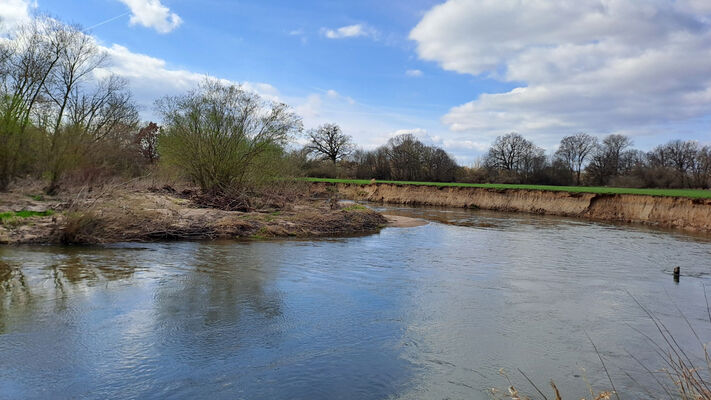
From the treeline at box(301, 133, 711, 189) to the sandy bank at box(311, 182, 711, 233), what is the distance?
1699cm

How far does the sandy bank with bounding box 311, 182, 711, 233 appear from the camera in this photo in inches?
1102

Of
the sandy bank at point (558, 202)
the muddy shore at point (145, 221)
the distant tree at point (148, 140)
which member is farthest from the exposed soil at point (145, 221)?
the distant tree at point (148, 140)

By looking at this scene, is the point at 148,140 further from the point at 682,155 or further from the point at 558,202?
the point at 682,155

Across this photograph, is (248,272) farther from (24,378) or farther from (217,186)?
(217,186)

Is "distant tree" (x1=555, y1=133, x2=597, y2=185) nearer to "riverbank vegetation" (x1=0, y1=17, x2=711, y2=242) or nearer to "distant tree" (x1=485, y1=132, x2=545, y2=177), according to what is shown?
"distant tree" (x1=485, y1=132, x2=545, y2=177)

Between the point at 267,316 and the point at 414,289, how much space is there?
3.89 meters

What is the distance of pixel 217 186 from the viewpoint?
990 inches

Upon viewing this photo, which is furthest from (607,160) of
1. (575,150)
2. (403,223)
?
(403,223)

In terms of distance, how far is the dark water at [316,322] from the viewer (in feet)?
18.2

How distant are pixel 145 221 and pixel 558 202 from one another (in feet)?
105

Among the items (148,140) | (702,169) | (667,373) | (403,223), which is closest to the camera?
(667,373)

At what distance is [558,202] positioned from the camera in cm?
3681

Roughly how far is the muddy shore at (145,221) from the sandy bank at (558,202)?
19.4m

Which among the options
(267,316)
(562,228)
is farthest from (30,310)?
(562,228)
